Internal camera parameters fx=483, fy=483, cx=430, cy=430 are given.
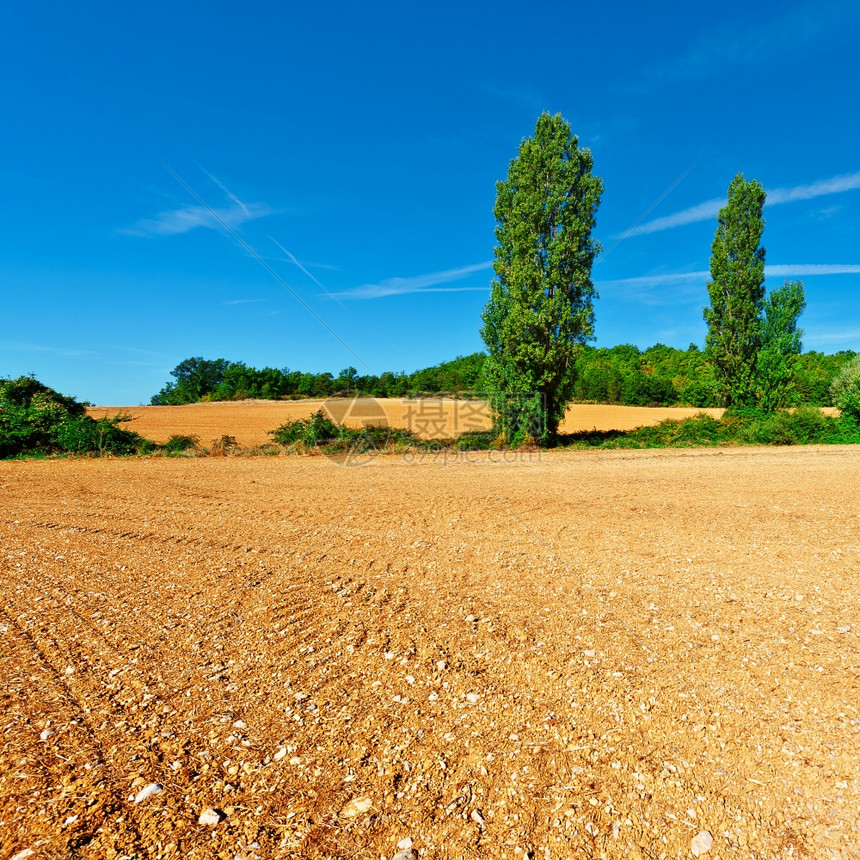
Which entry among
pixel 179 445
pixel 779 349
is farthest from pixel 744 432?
pixel 179 445

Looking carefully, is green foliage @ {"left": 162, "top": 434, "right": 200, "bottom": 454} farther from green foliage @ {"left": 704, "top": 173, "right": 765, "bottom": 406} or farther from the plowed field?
green foliage @ {"left": 704, "top": 173, "right": 765, "bottom": 406}

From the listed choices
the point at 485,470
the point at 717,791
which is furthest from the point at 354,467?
the point at 717,791

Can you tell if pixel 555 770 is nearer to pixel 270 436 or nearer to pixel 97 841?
pixel 97 841

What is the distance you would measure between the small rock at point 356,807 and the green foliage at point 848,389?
3368 cm

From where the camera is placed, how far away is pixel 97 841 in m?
2.35

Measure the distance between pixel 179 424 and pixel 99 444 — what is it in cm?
2429

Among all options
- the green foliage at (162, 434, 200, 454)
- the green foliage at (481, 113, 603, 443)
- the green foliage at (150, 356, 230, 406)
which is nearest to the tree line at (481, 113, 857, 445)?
the green foliage at (481, 113, 603, 443)

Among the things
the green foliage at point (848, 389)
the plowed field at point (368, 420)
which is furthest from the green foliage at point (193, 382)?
the green foliage at point (848, 389)

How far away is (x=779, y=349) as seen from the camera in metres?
33.2

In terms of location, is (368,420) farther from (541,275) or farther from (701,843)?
(701,843)

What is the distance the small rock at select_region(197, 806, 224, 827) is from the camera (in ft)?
8.07

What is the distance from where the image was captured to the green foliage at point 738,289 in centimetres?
3328

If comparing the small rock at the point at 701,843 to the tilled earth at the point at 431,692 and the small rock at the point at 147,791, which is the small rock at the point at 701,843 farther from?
the small rock at the point at 147,791

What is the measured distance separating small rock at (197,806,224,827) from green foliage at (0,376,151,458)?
21.2 metres
